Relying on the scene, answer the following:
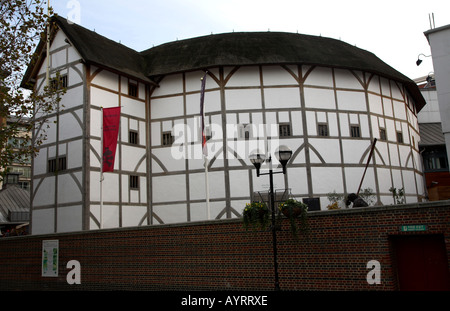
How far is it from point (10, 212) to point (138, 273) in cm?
2564

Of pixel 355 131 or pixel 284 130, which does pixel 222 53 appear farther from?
pixel 355 131

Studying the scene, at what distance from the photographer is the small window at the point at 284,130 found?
2391 centimetres

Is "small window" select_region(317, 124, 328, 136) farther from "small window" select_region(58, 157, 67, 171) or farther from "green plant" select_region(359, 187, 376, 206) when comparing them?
"small window" select_region(58, 157, 67, 171)

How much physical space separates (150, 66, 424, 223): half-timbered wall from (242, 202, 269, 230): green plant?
9866 millimetres

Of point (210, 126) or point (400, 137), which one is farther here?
point (400, 137)

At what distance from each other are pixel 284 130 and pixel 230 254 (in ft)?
38.0

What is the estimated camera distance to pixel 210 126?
2417 cm

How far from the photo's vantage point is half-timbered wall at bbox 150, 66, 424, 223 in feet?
76.6

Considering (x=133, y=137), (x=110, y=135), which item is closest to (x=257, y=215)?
(x=110, y=135)

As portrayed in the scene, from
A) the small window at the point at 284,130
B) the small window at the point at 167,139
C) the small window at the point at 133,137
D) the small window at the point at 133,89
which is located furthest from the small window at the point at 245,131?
the small window at the point at 133,89

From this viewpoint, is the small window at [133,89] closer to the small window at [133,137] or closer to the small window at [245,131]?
the small window at [133,137]

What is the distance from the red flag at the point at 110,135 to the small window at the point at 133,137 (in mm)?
2910
